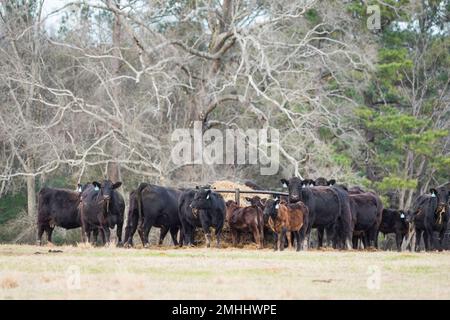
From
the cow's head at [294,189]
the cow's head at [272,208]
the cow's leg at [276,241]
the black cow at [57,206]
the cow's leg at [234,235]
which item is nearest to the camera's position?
the cow's head at [272,208]

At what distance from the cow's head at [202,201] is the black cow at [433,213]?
6.06 m

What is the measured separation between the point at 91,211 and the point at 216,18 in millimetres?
17620

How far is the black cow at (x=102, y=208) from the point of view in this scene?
2742 cm

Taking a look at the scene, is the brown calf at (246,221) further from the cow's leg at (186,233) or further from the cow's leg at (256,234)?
the cow's leg at (186,233)

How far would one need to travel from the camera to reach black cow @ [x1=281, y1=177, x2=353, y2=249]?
27.1 metres

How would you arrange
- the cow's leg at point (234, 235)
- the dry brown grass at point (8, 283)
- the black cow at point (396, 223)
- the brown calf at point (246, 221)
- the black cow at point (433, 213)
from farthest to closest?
1. the black cow at point (396, 223)
2. the black cow at point (433, 213)
3. the cow's leg at point (234, 235)
4. the brown calf at point (246, 221)
5. the dry brown grass at point (8, 283)

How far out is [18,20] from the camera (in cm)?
4653

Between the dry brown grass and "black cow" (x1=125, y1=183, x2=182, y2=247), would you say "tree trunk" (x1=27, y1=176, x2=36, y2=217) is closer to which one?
"black cow" (x1=125, y1=183, x2=182, y2=247)

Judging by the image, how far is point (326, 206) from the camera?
27766 mm

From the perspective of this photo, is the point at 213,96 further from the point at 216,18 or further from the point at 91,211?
the point at 91,211

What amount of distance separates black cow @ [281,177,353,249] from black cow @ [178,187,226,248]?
67.7 inches

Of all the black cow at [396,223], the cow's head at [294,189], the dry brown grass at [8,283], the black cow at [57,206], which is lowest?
the black cow at [396,223]

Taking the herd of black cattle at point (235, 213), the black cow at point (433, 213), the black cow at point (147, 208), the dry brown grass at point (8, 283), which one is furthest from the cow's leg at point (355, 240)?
the dry brown grass at point (8, 283)
